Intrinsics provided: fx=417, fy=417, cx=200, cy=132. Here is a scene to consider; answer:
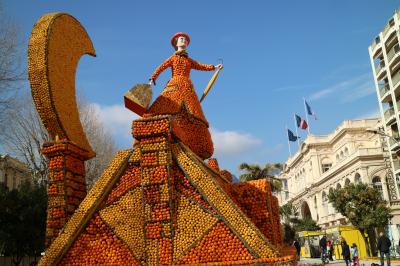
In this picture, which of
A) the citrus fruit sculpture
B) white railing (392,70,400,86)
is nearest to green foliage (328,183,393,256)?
white railing (392,70,400,86)

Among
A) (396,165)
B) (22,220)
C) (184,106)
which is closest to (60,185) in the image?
(184,106)

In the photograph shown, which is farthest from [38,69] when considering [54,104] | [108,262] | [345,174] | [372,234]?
Result: [345,174]

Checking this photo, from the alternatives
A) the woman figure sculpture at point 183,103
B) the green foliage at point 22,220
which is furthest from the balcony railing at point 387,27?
the green foliage at point 22,220

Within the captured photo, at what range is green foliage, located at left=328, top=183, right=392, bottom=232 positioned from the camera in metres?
26.5

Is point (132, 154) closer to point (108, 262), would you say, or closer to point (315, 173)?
point (108, 262)

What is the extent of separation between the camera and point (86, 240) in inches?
293

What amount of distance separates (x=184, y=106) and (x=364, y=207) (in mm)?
21888

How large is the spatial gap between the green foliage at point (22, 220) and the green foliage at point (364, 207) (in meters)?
19.8

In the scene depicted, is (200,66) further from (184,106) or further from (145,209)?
(145,209)

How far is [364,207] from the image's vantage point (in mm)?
27078

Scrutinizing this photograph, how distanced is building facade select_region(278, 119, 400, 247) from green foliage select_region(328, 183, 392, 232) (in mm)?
6614

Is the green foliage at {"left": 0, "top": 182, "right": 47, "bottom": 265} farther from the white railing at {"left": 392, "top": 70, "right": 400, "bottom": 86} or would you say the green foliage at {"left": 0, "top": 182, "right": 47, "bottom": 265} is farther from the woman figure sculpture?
the white railing at {"left": 392, "top": 70, "right": 400, "bottom": 86}

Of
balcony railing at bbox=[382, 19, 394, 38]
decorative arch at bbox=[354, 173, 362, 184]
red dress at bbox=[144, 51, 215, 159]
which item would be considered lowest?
red dress at bbox=[144, 51, 215, 159]

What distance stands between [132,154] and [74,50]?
131 inches
